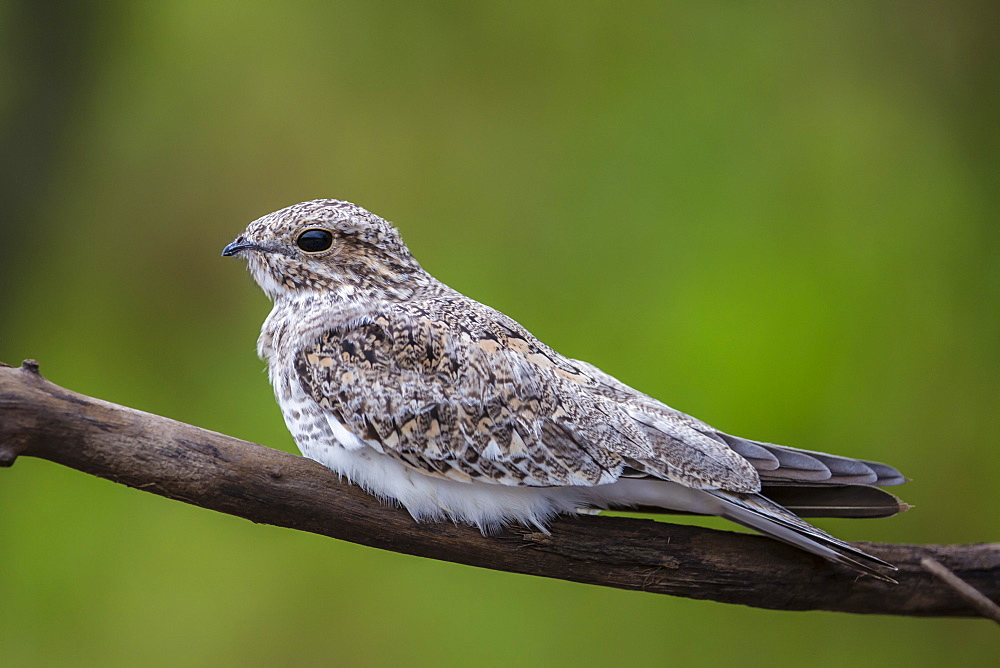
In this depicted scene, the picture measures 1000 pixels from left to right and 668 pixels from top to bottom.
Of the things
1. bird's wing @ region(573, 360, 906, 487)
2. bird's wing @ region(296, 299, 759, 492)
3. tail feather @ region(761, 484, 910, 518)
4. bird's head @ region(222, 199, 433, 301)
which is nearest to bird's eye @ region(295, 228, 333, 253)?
bird's head @ region(222, 199, 433, 301)

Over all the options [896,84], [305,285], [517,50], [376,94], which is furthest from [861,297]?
[305,285]

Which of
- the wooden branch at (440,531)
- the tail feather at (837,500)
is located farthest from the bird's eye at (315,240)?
the tail feather at (837,500)

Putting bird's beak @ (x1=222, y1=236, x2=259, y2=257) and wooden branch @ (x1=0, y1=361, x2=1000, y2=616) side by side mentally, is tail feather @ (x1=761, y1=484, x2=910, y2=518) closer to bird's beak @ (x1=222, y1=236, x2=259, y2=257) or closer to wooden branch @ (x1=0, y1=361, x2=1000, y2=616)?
wooden branch @ (x1=0, y1=361, x2=1000, y2=616)

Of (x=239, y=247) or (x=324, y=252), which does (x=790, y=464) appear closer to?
(x=324, y=252)

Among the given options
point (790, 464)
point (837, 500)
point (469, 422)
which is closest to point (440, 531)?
point (469, 422)

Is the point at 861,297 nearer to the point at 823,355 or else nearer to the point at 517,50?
the point at 823,355

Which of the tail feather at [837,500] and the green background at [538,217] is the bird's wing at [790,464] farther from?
the green background at [538,217]

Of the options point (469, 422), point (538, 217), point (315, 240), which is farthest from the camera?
point (538, 217)

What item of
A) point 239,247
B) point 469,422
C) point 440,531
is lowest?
point 440,531
